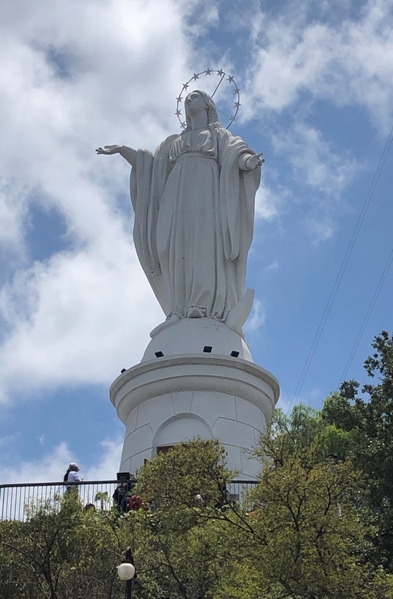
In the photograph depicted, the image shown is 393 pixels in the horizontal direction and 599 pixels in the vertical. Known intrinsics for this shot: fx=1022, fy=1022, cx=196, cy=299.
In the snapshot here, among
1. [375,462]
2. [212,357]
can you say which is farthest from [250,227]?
[375,462]

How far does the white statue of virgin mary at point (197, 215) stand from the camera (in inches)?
846

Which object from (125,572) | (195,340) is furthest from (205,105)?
(125,572)

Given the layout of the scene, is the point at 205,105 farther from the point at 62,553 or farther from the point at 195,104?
the point at 62,553

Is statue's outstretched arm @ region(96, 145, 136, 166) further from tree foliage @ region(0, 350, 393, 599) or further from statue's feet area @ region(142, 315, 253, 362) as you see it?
tree foliage @ region(0, 350, 393, 599)

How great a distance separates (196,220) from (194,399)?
441cm

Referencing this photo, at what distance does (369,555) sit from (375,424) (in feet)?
14.8

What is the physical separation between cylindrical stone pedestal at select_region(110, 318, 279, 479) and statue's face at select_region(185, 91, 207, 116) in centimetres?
581

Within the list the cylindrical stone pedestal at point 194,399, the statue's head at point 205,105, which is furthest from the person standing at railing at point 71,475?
the statue's head at point 205,105

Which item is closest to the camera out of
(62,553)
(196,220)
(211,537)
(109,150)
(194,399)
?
(211,537)

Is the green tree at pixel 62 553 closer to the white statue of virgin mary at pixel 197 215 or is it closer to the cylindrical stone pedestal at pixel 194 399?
the cylindrical stone pedestal at pixel 194 399

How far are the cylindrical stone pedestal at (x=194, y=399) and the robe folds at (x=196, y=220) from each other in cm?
170

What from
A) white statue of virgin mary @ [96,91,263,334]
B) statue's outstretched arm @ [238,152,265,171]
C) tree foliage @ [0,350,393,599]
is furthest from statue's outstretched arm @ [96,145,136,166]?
tree foliage @ [0,350,393,599]

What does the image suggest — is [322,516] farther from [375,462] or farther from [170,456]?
[375,462]

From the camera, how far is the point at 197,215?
22.1 m
